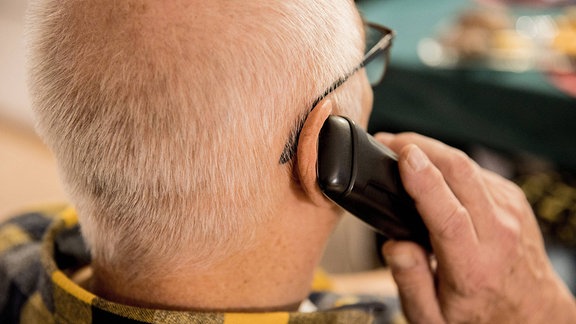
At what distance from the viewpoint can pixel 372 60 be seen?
2.32 feet

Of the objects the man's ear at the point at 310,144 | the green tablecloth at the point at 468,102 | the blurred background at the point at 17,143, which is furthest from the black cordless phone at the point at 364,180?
the blurred background at the point at 17,143

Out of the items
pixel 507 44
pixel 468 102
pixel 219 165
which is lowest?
pixel 468 102

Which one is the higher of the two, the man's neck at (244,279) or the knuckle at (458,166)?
the knuckle at (458,166)

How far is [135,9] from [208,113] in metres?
0.11

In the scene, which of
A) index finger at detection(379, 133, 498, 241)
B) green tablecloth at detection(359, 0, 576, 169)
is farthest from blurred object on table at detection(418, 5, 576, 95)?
index finger at detection(379, 133, 498, 241)

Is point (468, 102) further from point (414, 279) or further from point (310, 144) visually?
point (310, 144)

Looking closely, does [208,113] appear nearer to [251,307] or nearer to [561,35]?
[251,307]

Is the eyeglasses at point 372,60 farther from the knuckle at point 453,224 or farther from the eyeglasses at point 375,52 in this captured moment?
the knuckle at point 453,224

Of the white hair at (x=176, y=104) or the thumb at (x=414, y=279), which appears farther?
the thumb at (x=414, y=279)

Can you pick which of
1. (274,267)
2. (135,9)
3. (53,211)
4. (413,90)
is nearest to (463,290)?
(274,267)

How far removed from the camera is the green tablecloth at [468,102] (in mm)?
1407

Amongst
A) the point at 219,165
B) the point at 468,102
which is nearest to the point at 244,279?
the point at 219,165

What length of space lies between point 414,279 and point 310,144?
0.92 ft

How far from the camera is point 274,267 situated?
0.68 m
